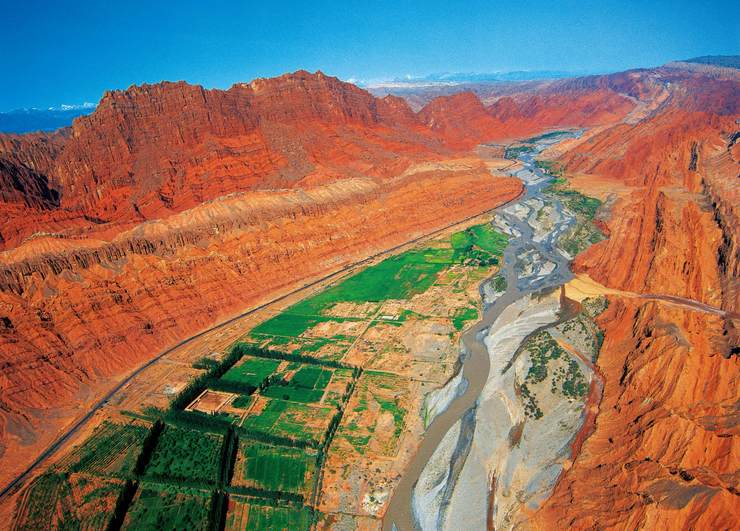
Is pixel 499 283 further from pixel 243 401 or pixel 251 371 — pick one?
pixel 243 401

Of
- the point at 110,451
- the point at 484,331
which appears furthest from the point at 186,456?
the point at 484,331

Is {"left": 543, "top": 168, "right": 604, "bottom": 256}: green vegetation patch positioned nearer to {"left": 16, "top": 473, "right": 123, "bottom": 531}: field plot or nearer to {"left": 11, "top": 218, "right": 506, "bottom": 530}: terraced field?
{"left": 11, "top": 218, "right": 506, "bottom": 530}: terraced field

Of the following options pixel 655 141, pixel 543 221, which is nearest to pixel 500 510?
pixel 543 221

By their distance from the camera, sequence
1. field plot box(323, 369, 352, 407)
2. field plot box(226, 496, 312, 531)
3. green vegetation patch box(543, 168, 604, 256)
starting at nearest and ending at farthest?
field plot box(226, 496, 312, 531), field plot box(323, 369, 352, 407), green vegetation patch box(543, 168, 604, 256)

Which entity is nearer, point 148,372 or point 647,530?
point 647,530

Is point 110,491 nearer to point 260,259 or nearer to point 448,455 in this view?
point 448,455

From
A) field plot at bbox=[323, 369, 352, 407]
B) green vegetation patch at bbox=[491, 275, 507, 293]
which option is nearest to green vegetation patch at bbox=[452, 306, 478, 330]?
green vegetation patch at bbox=[491, 275, 507, 293]
